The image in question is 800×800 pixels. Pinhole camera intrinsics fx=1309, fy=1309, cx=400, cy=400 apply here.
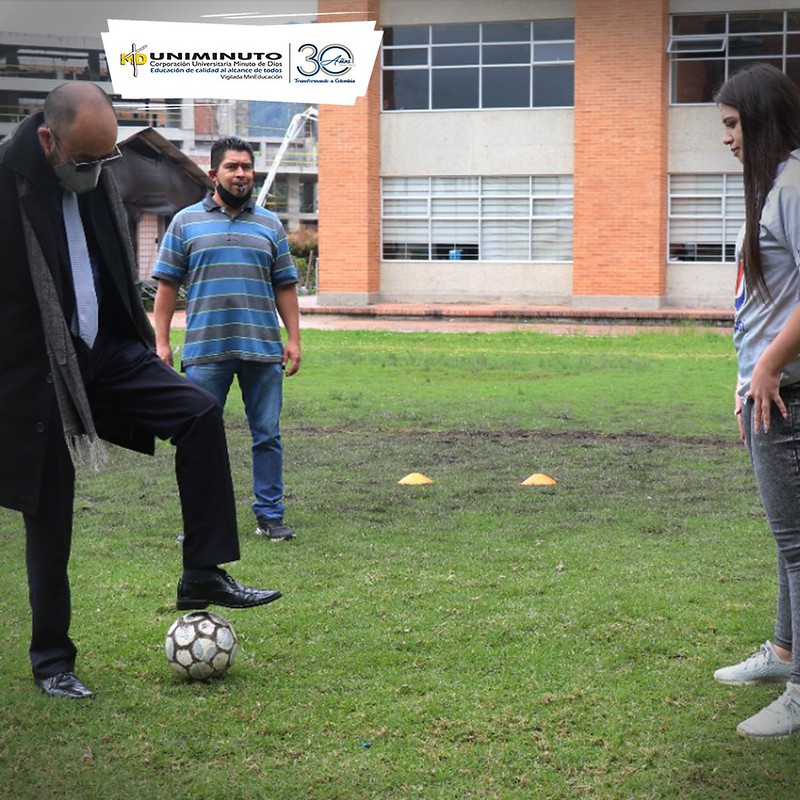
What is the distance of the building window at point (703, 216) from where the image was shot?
110ft

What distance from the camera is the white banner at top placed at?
29.9 meters

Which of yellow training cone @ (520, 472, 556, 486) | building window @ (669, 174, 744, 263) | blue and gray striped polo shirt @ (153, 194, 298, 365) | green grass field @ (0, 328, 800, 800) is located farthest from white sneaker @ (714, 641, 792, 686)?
building window @ (669, 174, 744, 263)

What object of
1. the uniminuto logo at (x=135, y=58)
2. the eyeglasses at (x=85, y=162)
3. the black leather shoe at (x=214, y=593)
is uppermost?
the uniminuto logo at (x=135, y=58)

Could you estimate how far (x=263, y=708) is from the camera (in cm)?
457

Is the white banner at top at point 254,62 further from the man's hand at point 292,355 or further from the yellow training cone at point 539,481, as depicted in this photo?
the man's hand at point 292,355

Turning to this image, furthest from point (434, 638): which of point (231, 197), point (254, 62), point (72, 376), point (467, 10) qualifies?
point (467, 10)

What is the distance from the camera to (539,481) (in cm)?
954

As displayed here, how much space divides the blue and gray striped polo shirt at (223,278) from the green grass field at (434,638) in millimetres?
1139

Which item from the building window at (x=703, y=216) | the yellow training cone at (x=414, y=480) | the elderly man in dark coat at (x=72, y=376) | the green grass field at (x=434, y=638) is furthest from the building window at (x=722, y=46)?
the elderly man in dark coat at (x=72, y=376)

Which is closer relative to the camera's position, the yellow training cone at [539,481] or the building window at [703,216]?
the yellow training cone at [539,481]

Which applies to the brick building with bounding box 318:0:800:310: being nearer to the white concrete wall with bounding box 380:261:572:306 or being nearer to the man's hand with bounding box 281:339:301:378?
the white concrete wall with bounding box 380:261:572:306

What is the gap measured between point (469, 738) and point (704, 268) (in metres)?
31.0

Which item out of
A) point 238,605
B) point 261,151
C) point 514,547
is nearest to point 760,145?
point 238,605

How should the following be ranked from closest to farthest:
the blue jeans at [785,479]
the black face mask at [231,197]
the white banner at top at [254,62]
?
1. the blue jeans at [785,479]
2. the black face mask at [231,197]
3. the white banner at top at [254,62]
